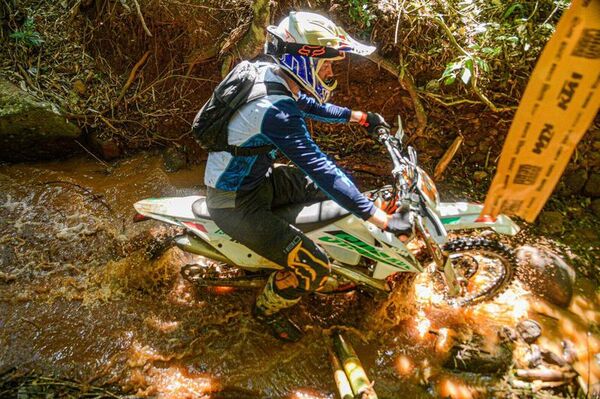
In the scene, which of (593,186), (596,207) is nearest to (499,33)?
(593,186)

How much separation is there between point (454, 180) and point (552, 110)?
3.73 meters

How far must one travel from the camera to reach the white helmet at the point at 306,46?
2402mm

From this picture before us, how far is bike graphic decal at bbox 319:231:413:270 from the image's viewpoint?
118 inches

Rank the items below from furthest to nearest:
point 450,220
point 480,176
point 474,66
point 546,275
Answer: point 480,176 < point 474,66 < point 546,275 < point 450,220

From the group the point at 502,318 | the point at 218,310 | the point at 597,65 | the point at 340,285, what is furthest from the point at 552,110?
the point at 218,310

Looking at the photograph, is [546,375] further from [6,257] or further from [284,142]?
[6,257]

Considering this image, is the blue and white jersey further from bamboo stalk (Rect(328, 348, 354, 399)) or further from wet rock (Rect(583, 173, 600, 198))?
wet rock (Rect(583, 173, 600, 198))

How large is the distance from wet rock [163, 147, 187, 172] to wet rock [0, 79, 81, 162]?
1202mm

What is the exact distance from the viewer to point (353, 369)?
3.06m

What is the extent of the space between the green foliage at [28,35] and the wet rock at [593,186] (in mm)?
7767

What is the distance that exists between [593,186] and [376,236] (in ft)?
12.3

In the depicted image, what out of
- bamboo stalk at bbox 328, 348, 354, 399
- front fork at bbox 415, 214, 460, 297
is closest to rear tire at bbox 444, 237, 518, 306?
front fork at bbox 415, 214, 460, 297

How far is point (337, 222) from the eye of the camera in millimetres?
2953

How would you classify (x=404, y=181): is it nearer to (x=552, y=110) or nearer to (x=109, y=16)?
(x=552, y=110)
